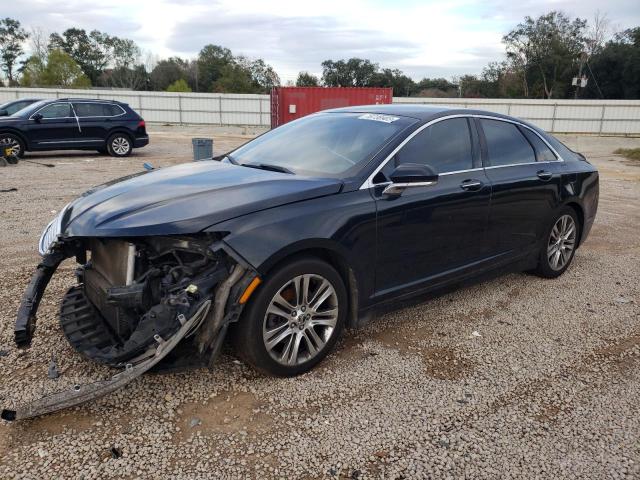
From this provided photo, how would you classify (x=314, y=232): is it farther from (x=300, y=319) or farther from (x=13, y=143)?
(x=13, y=143)

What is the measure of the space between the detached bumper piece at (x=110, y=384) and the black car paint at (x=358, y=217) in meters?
0.47

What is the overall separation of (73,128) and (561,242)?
13257 millimetres

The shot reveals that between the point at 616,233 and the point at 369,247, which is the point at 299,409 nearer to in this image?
the point at 369,247

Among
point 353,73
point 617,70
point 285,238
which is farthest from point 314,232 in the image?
point 353,73

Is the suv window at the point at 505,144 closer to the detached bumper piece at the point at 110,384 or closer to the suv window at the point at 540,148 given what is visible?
the suv window at the point at 540,148

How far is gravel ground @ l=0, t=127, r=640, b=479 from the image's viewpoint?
258 centimetres

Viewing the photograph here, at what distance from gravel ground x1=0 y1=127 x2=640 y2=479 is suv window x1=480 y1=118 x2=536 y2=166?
131cm

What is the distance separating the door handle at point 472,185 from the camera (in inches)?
160

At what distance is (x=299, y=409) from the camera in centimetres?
302

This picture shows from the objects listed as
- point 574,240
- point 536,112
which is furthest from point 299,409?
point 536,112

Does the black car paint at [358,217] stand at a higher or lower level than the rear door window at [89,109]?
lower

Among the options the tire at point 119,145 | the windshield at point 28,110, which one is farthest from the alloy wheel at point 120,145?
the windshield at point 28,110

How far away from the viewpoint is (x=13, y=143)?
13359 mm

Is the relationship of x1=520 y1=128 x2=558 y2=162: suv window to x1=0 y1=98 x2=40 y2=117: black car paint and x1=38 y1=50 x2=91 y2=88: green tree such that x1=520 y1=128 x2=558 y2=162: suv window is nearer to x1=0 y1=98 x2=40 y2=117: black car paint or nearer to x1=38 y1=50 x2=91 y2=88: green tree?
x1=0 y1=98 x2=40 y2=117: black car paint
